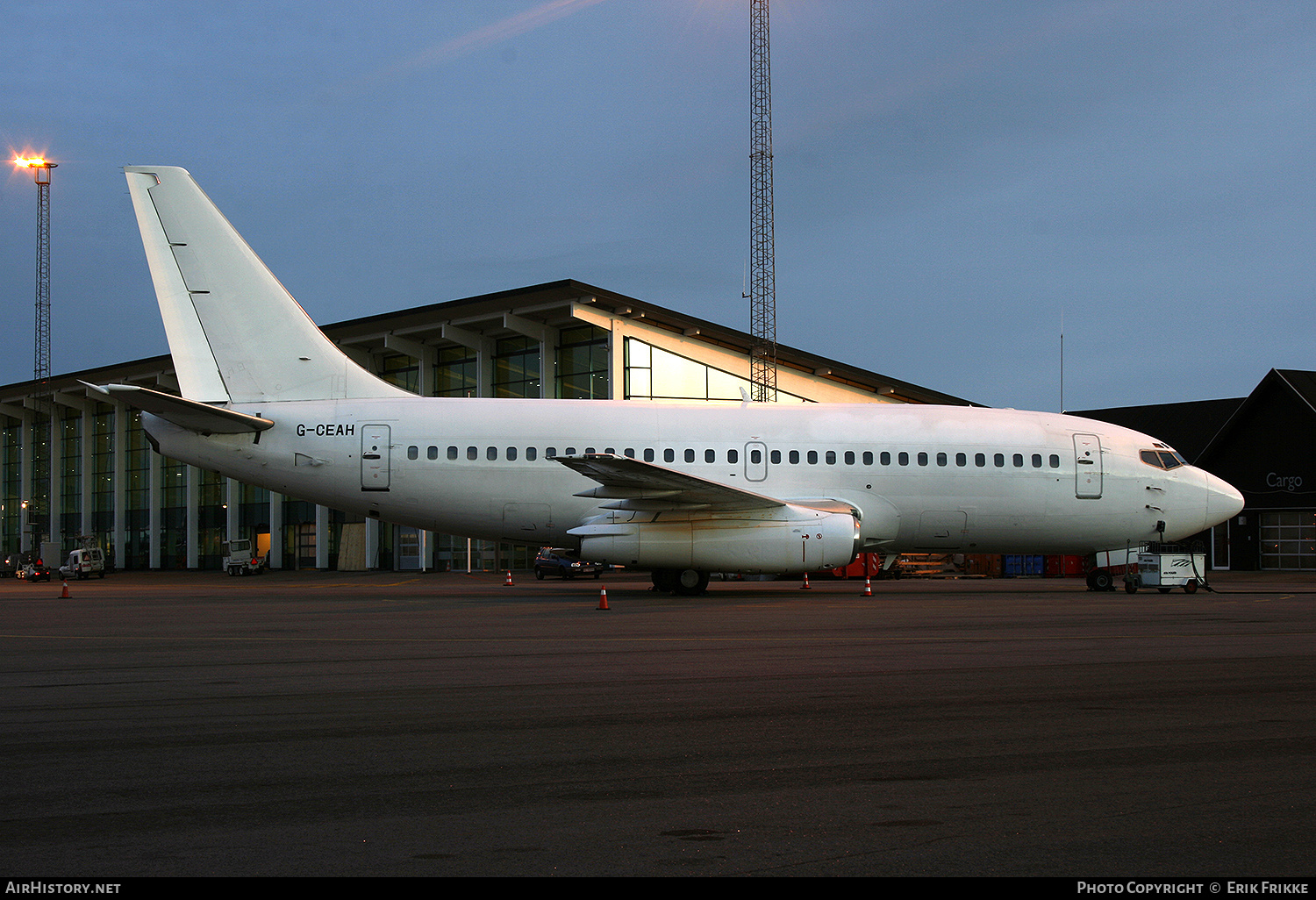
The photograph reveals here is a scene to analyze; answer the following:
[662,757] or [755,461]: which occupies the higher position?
[755,461]

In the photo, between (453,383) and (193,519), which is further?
(193,519)

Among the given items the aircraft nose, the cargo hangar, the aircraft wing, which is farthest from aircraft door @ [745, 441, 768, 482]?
the cargo hangar

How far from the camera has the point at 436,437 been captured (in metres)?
21.2

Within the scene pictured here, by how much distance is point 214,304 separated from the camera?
21266 mm

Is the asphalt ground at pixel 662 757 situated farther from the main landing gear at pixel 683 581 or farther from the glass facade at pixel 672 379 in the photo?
the glass facade at pixel 672 379

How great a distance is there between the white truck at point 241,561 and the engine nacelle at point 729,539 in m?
36.6

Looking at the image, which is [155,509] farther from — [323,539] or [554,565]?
[554,565]

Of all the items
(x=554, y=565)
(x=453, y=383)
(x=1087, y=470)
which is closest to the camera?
(x=1087, y=470)

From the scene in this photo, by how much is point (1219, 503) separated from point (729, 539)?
11.5 m

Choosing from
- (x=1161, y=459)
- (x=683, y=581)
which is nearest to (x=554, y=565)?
(x=683, y=581)

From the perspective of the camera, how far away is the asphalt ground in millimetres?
3900

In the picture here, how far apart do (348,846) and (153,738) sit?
2802mm

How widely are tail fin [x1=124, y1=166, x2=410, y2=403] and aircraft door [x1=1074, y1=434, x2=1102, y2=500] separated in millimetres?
15745
